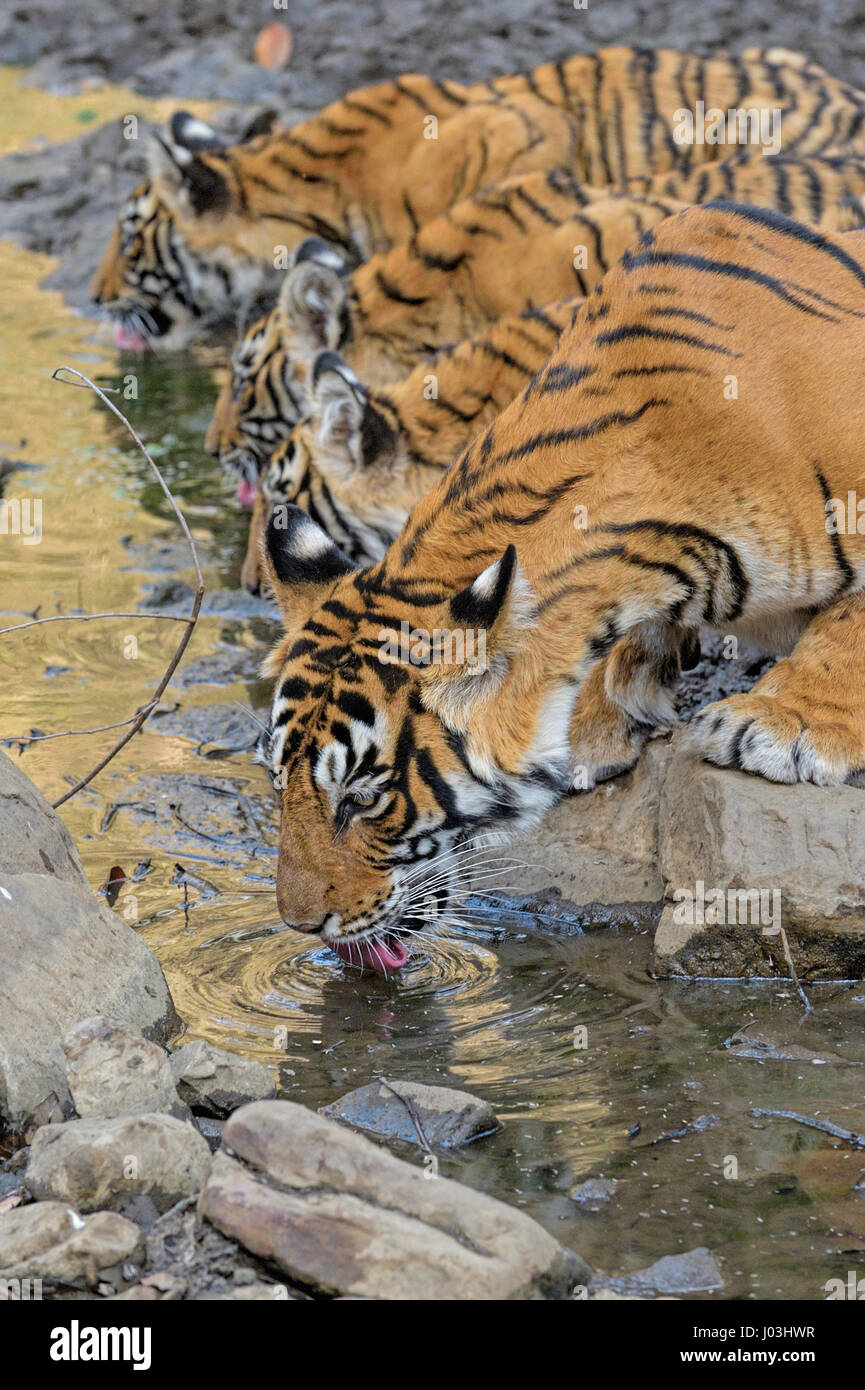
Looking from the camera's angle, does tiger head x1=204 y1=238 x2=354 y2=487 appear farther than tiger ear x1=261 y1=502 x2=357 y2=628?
Yes

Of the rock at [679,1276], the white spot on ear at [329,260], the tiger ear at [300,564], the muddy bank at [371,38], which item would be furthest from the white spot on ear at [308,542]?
the muddy bank at [371,38]

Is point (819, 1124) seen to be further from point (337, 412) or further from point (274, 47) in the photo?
point (274, 47)

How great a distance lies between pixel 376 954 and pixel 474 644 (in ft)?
2.63

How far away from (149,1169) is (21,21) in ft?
47.8

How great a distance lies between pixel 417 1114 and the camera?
132 inches

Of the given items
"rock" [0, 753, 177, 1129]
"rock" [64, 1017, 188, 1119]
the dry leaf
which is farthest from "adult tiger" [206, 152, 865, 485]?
the dry leaf

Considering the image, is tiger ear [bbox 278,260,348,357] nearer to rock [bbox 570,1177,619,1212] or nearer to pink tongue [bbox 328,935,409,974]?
pink tongue [bbox 328,935,409,974]

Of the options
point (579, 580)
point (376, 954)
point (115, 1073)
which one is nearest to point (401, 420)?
point (579, 580)

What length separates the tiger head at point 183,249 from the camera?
885 cm

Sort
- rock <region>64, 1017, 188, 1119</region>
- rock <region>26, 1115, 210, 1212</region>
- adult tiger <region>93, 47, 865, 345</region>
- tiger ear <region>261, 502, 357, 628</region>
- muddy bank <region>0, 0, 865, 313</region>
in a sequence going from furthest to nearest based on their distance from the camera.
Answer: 1. muddy bank <region>0, 0, 865, 313</region>
2. adult tiger <region>93, 47, 865, 345</region>
3. tiger ear <region>261, 502, 357, 628</region>
4. rock <region>64, 1017, 188, 1119</region>
5. rock <region>26, 1115, 210, 1212</region>

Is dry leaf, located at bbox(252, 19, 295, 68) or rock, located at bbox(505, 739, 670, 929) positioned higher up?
dry leaf, located at bbox(252, 19, 295, 68)

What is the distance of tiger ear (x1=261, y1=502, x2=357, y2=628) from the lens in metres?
4.03

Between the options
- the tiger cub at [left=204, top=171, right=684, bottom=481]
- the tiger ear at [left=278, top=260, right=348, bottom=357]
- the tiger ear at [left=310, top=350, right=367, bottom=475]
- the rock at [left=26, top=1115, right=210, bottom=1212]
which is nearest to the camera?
the rock at [left=26, top=1115, right=210, bottom=1212]
